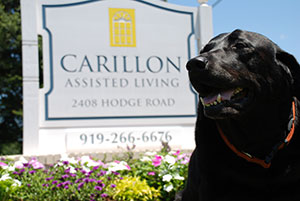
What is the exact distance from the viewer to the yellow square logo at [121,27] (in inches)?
247

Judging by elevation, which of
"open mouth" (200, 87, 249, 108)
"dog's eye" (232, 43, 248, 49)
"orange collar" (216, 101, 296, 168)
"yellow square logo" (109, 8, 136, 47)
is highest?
"yellow square logo" (109, 8, 136, 47)

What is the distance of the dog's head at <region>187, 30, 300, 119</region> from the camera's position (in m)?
1.78

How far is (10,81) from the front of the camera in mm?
15805

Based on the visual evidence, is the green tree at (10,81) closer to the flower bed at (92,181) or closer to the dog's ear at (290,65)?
the flower bed at (92,181)

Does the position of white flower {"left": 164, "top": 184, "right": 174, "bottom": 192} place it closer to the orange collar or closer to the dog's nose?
the orange collar

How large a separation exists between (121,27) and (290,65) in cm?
463

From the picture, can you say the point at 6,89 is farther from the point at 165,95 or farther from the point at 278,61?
the point at 278,61

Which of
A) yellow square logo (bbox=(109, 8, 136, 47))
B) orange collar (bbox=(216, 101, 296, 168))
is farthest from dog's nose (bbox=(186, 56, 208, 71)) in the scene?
yellow square logo (bbox=(109, 8, 136, 47))

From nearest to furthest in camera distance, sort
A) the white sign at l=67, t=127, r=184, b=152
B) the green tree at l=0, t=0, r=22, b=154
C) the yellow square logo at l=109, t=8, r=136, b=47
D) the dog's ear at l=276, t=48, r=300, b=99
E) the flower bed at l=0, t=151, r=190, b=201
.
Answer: the dog's ear at l=276, t=48, r=300, b=99 < the flower bed at l=0, t=151, r=190, b=201 < the white sign at l=67, t=127, r=184, b=152 < the yellow square logo at l=109, t=8, r=136, b=47 < the green tree at l=0, t=0, r=22, b=154

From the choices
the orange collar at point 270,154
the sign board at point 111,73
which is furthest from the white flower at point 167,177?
the sign board at point 111,73

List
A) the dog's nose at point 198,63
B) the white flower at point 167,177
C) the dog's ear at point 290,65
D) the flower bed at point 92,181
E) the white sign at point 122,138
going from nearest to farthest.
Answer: the dog's nose at point 198,63 < the dog's ear at point 290,65 < the flower bed at point 92,181 < the white flower at point 167,177 < the white sign at point 122,138

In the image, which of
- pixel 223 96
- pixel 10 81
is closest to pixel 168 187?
pixel 223 96

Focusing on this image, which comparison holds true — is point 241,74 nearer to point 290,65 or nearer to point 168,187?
point 290,65

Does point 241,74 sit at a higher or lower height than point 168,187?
higher
